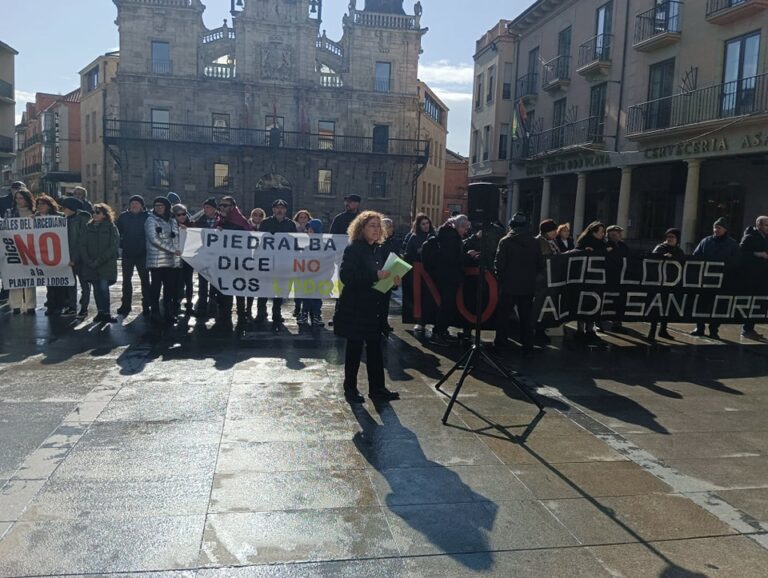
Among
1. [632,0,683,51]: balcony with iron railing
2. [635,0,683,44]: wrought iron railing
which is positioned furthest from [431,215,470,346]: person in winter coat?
[635,0,683,44]: wrought iron railing

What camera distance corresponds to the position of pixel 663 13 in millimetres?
22469

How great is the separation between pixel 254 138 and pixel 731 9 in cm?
3186

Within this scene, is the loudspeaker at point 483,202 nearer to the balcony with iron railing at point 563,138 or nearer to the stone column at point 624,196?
the stone column at point 624,196

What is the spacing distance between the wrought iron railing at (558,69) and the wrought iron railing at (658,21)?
501 centimetres

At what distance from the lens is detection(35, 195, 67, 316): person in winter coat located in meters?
10.4

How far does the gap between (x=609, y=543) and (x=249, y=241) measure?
25.0ft

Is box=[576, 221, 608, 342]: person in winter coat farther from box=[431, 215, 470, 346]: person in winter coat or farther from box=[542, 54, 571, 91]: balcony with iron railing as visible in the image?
box=[542, 54, 571, 91]: balcony with iron railing

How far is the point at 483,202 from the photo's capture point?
670cm

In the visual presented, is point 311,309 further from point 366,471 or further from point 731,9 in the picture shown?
point 731,9

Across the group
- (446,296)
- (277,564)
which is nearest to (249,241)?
(446,296)

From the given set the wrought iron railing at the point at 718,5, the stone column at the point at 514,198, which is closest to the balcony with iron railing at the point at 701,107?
the wrought iron railing at the point at 718,5

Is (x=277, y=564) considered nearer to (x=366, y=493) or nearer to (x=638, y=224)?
(x=366, y=493)

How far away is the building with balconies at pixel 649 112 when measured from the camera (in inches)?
755

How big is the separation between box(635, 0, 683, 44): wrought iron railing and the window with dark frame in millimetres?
24548
